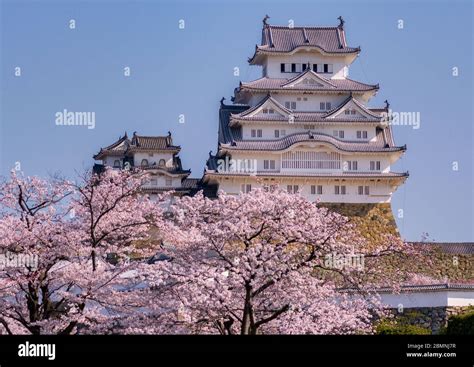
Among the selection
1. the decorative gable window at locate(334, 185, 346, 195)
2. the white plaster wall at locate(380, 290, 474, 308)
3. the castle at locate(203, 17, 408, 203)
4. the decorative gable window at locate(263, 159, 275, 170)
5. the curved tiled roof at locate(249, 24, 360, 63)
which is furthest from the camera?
the curved tiled roof at locate(249, 24, 360, 63)

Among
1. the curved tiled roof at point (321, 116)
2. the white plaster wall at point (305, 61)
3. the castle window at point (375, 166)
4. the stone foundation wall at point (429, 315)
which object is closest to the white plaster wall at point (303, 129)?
the curved tiled roof at point (321, 116)

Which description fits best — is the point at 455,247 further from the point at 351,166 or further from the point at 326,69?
the point at 326,69

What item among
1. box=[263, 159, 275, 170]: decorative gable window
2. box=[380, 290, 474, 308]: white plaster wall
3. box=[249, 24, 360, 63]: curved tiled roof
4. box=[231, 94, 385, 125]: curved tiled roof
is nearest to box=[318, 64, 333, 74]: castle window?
box=[249, 24, 360, 63]: curved tiled roof

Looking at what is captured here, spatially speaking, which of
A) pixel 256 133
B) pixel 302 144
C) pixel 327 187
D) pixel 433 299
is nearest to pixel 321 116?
pixel 302 144

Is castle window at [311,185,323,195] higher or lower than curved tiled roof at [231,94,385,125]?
lower

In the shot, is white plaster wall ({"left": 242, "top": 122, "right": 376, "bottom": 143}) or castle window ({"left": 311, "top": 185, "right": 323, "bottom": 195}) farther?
white plaster wall ({"left": 242, "top": 122, "right": 376, "bottom": 143})

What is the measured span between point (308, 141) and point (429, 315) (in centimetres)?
2069

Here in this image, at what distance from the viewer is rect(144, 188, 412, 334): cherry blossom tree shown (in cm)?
1664

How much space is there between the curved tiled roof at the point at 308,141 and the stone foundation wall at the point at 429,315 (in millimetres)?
20391

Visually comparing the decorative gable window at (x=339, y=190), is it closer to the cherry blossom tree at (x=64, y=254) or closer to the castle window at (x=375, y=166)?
the castle window at (x=375, y=166)

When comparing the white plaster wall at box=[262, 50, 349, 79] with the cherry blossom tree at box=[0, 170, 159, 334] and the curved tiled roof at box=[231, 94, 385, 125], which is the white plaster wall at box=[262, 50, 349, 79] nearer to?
the curved tiled roof at box=[231, 94, 385, 125]

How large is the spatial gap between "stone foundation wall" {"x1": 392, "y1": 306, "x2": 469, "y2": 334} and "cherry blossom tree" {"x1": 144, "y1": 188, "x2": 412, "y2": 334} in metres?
6.24
